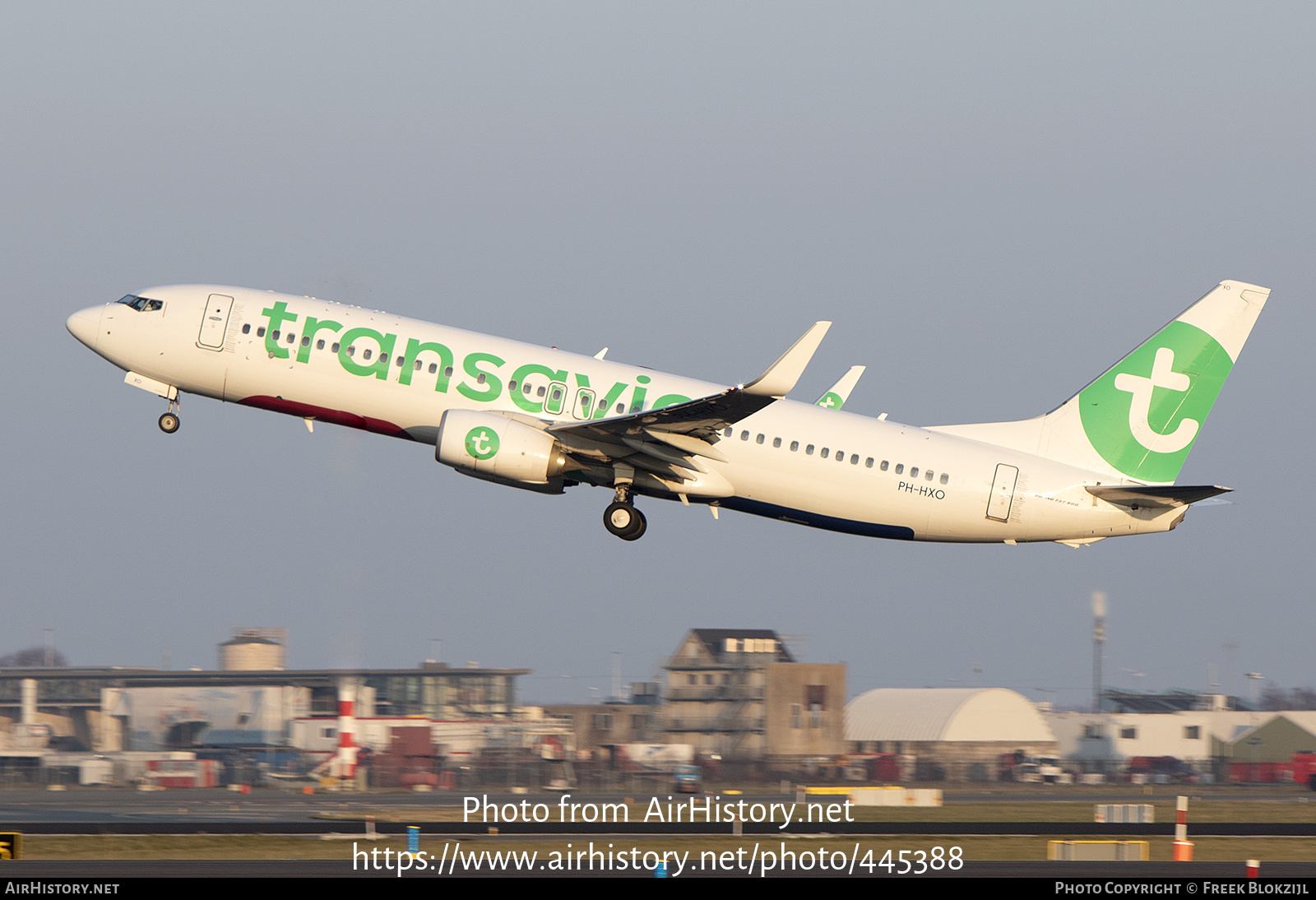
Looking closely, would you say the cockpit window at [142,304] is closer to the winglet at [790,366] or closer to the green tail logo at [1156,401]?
the winglet at [790,366]

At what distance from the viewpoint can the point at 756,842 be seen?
36.8 m

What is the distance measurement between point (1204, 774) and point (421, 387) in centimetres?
5777

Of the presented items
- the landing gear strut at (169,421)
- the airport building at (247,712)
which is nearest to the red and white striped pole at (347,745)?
the airport building at (247,712)

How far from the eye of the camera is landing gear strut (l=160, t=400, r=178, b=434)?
40.7 meters

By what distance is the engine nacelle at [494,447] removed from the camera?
119 feet

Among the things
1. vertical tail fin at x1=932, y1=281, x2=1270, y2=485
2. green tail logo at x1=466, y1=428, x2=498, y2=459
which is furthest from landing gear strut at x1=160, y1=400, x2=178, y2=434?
vertical tail fin at x1=932, y1=281, x2=1270, y2=485

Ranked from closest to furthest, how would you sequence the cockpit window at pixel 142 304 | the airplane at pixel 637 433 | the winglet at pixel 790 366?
A: the winglet at pixel 790 366 < the airplane at pixel 637 433 < the cockpit window at pixel 142 304

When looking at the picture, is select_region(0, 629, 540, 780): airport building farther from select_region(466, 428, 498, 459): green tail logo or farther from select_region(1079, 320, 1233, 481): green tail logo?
select_region(1079, 320, 1233, 481): green tail logo

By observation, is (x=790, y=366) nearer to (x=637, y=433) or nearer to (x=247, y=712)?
(x=637, y=433)

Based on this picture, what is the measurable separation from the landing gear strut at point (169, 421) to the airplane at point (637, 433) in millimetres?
537

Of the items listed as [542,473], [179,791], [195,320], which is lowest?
[179,791]

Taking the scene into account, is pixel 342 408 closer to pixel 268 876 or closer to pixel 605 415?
pixel 605 415

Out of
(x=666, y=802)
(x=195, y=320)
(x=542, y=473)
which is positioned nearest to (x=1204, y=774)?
(x=666, y=802)

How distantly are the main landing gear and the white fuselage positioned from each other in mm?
1638
